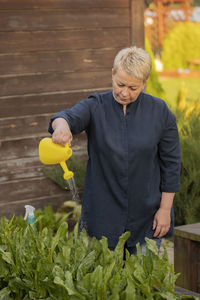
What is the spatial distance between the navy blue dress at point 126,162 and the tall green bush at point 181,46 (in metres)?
20.7

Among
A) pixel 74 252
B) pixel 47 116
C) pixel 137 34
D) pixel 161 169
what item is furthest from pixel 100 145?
pixel 137 34

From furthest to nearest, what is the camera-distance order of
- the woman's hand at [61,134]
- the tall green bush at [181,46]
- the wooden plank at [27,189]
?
the tall green bush at [181,46] → the wooden plank at [27,189] → the woman's hand at [61,134]

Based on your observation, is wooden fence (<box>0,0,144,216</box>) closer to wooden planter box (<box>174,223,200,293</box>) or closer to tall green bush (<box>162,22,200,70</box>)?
wooden planter box (<box>174,223,200,293</box>)

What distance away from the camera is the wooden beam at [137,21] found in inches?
195

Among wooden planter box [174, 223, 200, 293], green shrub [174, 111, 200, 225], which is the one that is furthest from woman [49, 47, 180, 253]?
green shrub [174, 111, 200, 225]

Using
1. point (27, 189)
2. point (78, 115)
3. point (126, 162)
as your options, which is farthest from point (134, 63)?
point (27, 189)

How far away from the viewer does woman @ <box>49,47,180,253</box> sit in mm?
2496

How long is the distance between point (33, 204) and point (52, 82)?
113 cm

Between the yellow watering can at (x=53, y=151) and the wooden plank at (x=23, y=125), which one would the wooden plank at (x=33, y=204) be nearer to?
the wooden plank at (x=23, y=125)

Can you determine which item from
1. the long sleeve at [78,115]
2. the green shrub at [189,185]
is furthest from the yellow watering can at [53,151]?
the green shrub at [189,185]

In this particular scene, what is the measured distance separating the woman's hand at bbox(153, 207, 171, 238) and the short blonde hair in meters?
0.72

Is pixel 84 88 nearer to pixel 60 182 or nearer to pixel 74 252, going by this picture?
pixel 60 182

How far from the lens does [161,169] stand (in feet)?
8.75

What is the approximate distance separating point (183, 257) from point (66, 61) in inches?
104
